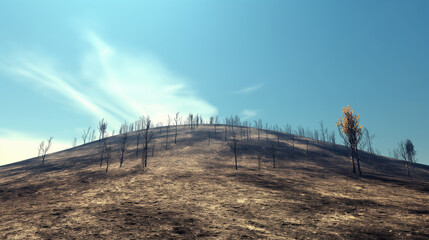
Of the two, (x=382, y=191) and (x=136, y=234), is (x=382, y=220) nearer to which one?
(x=382, y=191)

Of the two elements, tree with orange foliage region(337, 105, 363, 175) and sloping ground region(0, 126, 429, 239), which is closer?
sloping ground region(0, 126, 429, 239)

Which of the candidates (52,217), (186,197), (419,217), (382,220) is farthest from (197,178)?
(419,217)

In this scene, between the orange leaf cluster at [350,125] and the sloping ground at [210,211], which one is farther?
the orange leaf cluster at [350,125]

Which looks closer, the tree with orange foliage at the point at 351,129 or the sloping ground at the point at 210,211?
the sloping ground at the point at 210,211

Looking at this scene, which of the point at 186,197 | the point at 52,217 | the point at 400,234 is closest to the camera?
the point at 400,234

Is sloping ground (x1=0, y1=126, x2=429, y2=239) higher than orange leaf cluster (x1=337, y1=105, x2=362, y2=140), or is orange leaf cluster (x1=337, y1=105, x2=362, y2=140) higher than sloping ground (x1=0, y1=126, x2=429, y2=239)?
orange leaf cluster (x1=337, y1=105, x2=362, y2=140)

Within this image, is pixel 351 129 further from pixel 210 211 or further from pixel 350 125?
pixel 210 211

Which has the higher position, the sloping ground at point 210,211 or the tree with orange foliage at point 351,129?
the tree with orange foliage at point 351,129

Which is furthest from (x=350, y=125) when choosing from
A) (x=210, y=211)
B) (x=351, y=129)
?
(x=210, y=211)

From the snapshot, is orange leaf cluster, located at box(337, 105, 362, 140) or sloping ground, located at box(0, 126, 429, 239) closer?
sloping ground, located at box(0, 126, 429, 239)

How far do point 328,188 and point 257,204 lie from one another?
10.8m

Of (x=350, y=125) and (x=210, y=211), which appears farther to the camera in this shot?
(x=350, y=125)

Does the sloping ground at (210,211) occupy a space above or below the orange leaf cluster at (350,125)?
below

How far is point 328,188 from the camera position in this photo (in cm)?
1942
